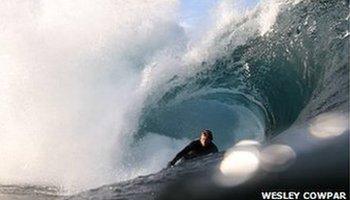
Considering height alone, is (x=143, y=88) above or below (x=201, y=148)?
above

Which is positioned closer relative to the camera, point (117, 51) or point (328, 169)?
Answer: point (328, 169)

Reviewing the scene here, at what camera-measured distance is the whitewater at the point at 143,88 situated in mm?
15891

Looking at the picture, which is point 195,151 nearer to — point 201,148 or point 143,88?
point 201,148

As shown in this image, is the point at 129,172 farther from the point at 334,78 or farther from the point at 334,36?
the point at 334,78

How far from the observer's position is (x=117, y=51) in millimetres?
28656

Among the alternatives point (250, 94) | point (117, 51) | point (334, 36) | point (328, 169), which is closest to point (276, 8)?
point (250, 94)

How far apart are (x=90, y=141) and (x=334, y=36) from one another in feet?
31.1

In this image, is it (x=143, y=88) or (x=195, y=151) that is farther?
(x=143, y=88)

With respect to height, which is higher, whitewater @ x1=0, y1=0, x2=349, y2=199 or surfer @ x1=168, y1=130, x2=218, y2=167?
whitewater @ x1=0, y1=0, x2=349, y2=199

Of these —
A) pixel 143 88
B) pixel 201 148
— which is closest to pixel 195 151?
pixel 201 148

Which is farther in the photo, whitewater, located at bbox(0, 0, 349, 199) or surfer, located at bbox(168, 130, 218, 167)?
whitewater, located at bbox(0, 0, 349, 199)

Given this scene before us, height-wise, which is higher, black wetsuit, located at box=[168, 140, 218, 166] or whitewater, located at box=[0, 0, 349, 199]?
whitewater, located at box=[0, 0, 349, 199]

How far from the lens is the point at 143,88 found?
76.2ft

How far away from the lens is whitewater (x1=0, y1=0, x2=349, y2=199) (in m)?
15.9
